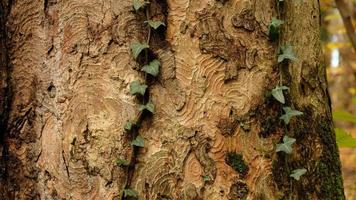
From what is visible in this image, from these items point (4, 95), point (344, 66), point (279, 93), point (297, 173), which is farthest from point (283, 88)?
point (344, 66)

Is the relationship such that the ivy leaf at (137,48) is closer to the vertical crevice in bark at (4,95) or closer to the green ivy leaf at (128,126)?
the green ivy leaf at (128,126)

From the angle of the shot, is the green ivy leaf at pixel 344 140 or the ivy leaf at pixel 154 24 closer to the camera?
the ivy leaf at pixel 154 24

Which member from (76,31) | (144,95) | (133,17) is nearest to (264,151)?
(144,95)

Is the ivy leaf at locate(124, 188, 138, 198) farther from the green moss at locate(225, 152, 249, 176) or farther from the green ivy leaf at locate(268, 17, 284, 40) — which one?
the green ivy leaf at locate(268, 17, 284, 40)

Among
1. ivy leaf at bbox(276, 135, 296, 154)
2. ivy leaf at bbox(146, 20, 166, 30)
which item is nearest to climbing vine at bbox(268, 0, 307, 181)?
ivy leaf at bbox(276, 135, 296, 154)

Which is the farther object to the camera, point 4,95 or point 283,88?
point 4,95

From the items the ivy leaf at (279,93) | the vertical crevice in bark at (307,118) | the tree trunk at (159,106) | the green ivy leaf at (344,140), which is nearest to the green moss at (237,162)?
the tree trunk at (159,106)

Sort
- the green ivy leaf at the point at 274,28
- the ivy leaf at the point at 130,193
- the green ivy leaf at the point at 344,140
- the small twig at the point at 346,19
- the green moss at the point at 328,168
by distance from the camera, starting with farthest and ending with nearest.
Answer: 1. the small twig at the point at 346,19
2. the green ivy leaf at the point at 344,140
3. the green moss at the point at 328,168
4. the green ivy leaf at the point at 274,28
5. the ivy leaf at the point at 130,193

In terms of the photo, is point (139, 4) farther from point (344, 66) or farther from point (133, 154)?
point (344, 66)
